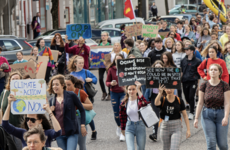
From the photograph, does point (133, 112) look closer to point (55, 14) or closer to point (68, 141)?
point (68, 141)

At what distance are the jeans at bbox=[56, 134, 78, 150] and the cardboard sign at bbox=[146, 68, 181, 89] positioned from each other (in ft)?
4.87

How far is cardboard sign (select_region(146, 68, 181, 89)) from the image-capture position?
6.56 meters

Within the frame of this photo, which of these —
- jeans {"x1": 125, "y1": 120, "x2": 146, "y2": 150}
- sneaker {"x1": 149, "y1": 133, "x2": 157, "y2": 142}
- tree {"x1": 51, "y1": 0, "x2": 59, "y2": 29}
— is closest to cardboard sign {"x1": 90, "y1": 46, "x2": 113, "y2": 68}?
sneaker {"x1": 149, "y1": 133, "x2": 157, "y2": 142}

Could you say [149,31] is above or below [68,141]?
above

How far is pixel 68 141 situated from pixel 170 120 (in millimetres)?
1501

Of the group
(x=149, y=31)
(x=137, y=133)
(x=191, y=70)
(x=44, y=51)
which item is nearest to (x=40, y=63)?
(x=44, y=51)

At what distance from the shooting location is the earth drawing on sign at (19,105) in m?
5.49

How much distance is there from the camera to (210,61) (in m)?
8.94

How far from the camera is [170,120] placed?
20.8 ft

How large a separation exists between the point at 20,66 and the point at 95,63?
2571 mm

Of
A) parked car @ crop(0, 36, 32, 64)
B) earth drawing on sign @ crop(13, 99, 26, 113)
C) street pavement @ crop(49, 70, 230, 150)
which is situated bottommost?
street pavement @ crop(49, 70, 230, 150)

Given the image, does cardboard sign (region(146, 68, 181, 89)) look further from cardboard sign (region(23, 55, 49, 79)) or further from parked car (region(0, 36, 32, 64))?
parked car (region(0, 36, 32, 64))

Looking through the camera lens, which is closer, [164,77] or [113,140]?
[164,77]

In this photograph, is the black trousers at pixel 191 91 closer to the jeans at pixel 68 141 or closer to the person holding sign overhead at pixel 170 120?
the person holding sign overhead at pixel 170 120
